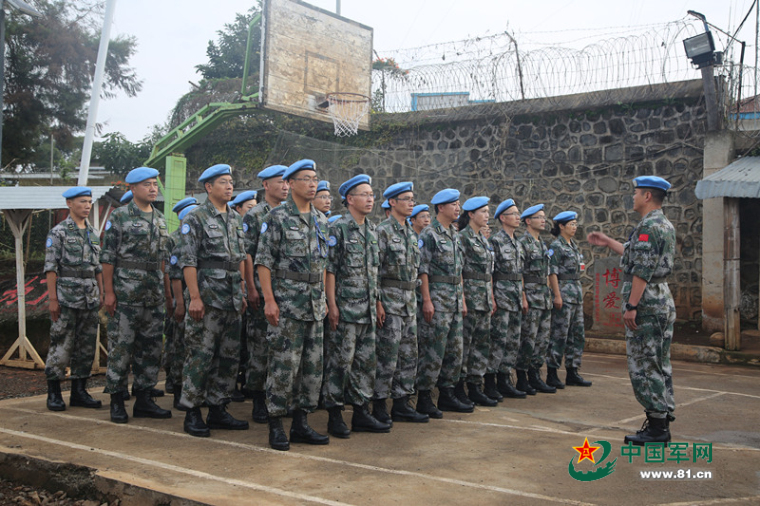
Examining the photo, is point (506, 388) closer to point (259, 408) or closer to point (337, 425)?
point (337, 425)

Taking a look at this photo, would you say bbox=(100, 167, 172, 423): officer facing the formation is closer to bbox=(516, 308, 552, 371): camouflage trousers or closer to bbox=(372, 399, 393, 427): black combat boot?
bbox=(372, 399, 393, 427): black combat boot

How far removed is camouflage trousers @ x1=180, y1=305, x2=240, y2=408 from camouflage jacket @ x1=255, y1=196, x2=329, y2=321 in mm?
588

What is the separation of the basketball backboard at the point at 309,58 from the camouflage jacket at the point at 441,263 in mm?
6858

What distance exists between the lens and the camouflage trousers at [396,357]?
16.8 feet

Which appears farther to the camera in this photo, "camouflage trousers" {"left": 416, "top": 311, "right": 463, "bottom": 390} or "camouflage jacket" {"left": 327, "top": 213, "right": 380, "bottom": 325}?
"camouflage trousers" {"left": 416, "top": 311, "right": 463, "bottom": 390}

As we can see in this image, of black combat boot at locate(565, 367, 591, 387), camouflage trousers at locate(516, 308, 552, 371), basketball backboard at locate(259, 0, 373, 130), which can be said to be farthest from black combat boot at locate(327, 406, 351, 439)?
basketball backboard at locate(259, 0, 373, 130)

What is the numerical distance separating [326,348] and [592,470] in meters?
2.05

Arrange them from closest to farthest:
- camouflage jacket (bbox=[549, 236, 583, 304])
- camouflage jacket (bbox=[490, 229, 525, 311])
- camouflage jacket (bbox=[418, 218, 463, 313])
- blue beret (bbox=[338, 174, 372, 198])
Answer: blue beret (bbox=[338, 174, 372, 198]), camouflage jacket (bbox=[418, 218, 463, 313]), camouflage jacket (bbox=[490, 229, 525, 311]), camouflage jacket (bbox=[549, 236, 583, 304])

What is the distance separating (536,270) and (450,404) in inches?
79.6

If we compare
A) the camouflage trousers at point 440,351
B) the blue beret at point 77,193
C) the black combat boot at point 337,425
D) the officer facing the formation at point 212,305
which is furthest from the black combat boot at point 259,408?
the blue beret at point 77,193

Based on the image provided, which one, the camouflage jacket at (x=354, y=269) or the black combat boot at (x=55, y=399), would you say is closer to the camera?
the camouflage jacket at (x=354, y=269)

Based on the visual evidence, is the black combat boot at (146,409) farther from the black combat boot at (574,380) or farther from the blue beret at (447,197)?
the black combat boot at (574,380)

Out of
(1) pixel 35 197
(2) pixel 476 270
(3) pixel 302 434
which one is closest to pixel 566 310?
(2) pixel 476 270

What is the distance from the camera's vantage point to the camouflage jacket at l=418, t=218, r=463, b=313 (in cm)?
571
